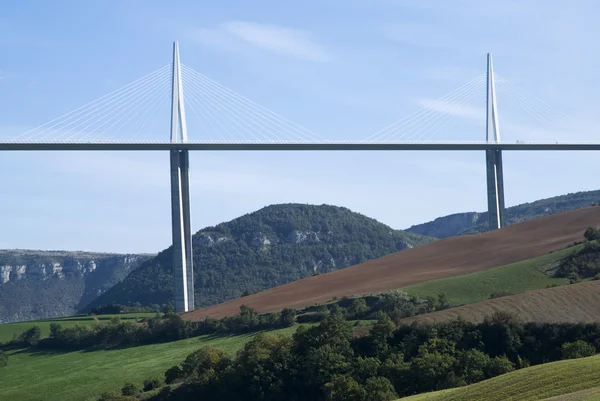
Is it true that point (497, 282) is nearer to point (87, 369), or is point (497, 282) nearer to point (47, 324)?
point (87, 369)

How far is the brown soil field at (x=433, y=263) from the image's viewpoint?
2282 inches

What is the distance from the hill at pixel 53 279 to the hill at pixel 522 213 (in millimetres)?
→ 43953

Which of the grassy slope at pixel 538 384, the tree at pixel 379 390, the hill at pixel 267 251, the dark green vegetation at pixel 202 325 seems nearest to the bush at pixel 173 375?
the dark green vegetation at pixel 202 325

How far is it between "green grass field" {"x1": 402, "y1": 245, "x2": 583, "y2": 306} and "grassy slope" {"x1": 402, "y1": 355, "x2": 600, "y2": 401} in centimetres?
2335

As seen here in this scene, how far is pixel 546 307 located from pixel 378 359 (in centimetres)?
647

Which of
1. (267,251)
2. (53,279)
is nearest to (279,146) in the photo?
Result: (267,251)

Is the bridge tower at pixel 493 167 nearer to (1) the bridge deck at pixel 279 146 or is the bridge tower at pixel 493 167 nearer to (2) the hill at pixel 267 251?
(1) the bridge deck at pixel 279 146

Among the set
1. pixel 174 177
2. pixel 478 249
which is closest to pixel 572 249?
pixel 478 249

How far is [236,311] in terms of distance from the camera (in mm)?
57062

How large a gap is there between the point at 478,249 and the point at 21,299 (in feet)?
277

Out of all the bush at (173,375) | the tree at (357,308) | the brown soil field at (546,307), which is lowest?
the bush at (173,375)

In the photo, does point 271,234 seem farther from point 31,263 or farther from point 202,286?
point 31,263

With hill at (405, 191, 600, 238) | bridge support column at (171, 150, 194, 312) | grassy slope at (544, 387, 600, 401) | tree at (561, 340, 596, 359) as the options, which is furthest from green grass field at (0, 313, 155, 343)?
hill at (405, 191, 600, 238)

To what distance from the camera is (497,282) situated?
51.5 m
